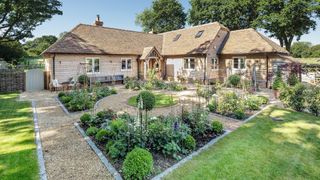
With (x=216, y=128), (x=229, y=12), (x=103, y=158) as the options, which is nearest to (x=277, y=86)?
(x=216, y=128)

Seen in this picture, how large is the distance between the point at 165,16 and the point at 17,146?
140 feet

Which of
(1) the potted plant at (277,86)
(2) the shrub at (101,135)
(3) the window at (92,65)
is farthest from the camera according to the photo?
(3) the window at (92,65)

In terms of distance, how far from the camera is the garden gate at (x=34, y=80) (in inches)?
729

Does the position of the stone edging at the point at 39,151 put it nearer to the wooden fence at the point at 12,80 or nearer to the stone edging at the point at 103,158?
the stone edging at the point at 103,158

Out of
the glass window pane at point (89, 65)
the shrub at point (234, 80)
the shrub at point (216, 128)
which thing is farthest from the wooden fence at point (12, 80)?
the shrub at point (234, 80)

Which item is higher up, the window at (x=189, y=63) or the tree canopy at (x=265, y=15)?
the tree canopy at (x=265, y=15)

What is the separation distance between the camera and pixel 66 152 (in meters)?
6.36

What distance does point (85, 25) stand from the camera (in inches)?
902

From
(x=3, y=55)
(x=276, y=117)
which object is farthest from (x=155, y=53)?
(x=3, y=55)

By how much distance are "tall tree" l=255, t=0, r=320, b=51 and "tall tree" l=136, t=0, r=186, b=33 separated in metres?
16.8

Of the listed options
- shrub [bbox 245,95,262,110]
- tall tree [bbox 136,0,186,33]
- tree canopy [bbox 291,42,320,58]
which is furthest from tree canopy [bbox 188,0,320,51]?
shrub [bbox 245,95,262,110]

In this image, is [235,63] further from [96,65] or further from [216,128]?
[216,128]

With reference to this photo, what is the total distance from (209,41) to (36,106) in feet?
55.6

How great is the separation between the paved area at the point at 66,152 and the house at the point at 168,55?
10375 millimetres
